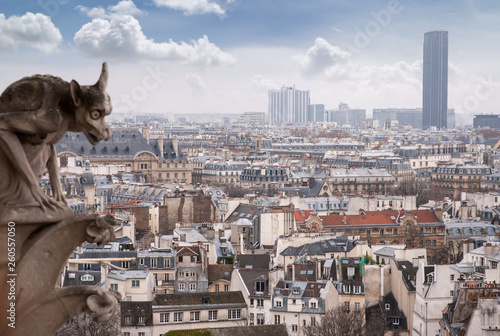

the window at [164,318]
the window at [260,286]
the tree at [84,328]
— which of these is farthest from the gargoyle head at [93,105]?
the window at [260,286]

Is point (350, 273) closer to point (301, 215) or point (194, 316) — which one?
point (194, 316)

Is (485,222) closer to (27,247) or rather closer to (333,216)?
(333,216)

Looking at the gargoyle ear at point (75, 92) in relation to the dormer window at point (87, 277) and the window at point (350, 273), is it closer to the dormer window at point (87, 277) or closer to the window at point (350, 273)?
the dormer window at point (87, 277)

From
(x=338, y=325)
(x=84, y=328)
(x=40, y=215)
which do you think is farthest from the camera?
(x=338, y=325)

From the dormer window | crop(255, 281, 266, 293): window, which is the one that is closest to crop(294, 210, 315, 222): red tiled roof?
crop(255, 281, 266, 293): window

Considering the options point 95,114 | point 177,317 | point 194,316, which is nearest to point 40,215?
point 95,114

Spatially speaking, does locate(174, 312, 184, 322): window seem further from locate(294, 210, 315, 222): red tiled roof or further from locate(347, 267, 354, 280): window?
locate(294, 210, 315, 222): red tiled roof

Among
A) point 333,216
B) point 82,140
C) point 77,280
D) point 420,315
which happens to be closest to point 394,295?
point 420,315
